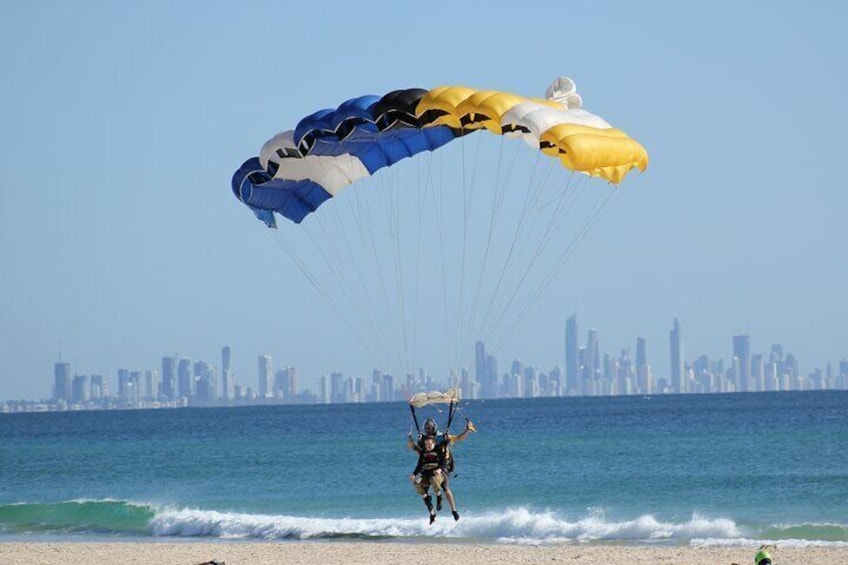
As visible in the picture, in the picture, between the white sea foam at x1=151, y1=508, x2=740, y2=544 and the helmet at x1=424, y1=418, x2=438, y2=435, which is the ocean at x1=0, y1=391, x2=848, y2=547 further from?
the helmet at x1=424, y1=418, x2=438, y2=435

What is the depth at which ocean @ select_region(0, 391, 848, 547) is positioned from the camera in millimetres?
24125

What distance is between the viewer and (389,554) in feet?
68.7

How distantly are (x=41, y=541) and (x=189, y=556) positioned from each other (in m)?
4.69

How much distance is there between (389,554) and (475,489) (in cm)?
1187

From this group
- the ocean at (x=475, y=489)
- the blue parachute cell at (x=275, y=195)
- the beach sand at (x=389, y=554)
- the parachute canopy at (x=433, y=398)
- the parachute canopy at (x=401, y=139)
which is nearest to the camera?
the parachute canopy at (x=401, y=139)

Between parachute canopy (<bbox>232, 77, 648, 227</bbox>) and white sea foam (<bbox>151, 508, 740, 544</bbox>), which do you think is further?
white sea foam (<bbox>151, 508, 740, 544</bbox>)

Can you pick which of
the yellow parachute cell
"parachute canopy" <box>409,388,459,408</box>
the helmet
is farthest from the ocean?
the yellow parachute cell

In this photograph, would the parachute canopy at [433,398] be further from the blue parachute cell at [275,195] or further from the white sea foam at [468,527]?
the white sea foam at [468,527]

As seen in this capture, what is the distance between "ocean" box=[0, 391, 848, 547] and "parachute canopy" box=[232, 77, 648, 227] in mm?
3309

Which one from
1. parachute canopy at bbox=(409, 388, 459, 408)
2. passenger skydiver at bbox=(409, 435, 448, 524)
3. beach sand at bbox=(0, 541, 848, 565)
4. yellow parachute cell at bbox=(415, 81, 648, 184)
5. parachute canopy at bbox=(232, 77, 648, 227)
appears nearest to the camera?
yellow parachute cell at bbox=(415, 81, 648, 184)

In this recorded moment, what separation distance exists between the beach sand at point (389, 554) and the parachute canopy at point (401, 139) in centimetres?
525

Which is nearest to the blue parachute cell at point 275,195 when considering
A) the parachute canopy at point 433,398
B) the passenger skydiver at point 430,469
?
the parachute canopy at point 433,398

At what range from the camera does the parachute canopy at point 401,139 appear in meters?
15.3

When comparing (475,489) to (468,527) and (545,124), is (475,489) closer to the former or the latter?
(468,527)
